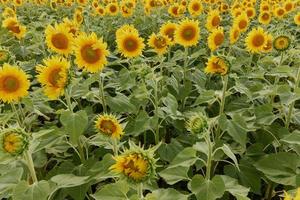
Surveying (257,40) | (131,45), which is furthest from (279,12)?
(131,45)

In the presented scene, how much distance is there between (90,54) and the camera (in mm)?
2943

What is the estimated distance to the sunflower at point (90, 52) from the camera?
114 inches

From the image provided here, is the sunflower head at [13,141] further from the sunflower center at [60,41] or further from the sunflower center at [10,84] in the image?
the sunflower center at [60,41]

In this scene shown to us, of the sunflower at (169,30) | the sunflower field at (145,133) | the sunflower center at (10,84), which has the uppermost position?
the sunflower at (169,30)

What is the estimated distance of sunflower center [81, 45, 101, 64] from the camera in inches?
116

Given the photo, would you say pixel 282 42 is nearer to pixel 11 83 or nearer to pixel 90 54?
pixel 90 54

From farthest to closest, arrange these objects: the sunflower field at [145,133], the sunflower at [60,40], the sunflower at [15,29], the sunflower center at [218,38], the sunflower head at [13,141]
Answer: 1. the sunflower at [15,29]
2. the sunflower center at [218,38]
3. the sunflower at [60,40]
4. the sunflower field at [145,133]
5. the sunflower head at [13,141]

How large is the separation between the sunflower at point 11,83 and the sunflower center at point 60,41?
65 centimetres

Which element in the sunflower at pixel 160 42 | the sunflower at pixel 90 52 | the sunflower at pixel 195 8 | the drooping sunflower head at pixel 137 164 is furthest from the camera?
the sunflower at pixel 195 8

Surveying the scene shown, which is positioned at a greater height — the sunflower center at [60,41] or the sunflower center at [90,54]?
the sunflower center at [60,41]

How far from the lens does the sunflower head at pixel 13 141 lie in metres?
1.84

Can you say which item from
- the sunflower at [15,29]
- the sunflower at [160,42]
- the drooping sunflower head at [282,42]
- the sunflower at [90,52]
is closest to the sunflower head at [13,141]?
the sunflower at [90,52]

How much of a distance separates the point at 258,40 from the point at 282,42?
1.62 feet

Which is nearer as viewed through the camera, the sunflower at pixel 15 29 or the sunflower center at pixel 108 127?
the sunflower center at pixel 108 127
